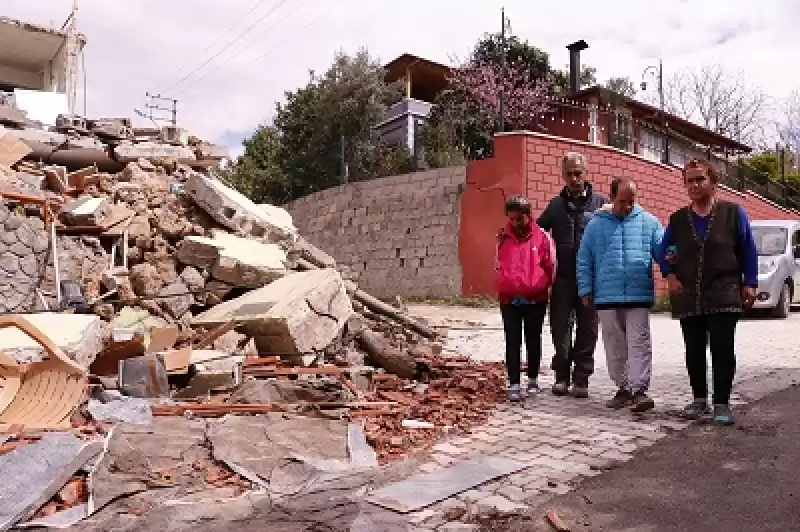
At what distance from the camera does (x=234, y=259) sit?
7.67 m

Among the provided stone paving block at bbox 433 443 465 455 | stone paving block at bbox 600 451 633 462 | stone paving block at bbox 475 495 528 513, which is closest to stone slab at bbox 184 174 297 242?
stone paving block at bbox 433 443 465 455

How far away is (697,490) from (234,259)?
18.3ft

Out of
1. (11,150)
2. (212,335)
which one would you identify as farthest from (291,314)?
(11,150)

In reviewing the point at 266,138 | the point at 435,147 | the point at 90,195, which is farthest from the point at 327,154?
the point at 90,195

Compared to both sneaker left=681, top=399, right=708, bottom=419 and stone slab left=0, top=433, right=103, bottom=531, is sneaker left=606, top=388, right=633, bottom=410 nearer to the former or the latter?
sneaker left=681, top=399, right=708, bottom=419

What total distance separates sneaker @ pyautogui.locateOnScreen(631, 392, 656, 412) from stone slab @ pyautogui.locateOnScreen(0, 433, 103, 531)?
355 centimetres

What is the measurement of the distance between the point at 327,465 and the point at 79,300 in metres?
4.10

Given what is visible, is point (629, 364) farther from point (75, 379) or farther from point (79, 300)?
point (79, 300)

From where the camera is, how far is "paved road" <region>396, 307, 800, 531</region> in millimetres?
3395

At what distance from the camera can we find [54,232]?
7555mm

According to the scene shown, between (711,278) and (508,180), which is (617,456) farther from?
(508,180)

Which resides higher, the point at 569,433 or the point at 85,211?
the point at 85,211

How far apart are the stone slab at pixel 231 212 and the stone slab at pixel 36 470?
17.2ft

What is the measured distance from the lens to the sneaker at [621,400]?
201 inches
